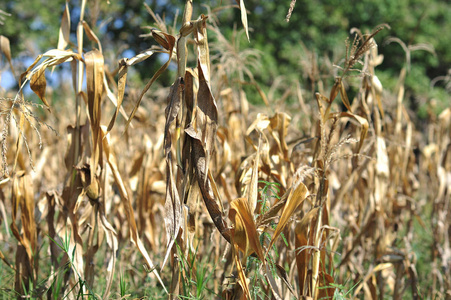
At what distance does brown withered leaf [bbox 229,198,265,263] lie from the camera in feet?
3.18

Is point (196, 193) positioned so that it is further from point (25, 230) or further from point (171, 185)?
point (25, 230)

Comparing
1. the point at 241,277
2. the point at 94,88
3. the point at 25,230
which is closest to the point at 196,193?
the point at 241,277

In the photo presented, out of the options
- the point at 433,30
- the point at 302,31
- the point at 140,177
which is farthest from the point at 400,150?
the point at 433,30

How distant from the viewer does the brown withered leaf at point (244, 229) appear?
970mm

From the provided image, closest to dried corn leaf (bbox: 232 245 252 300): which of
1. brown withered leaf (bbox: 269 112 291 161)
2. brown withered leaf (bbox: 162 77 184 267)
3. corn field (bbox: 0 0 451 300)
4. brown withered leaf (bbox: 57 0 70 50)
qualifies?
corn field (bbox: 0 0 451 300)

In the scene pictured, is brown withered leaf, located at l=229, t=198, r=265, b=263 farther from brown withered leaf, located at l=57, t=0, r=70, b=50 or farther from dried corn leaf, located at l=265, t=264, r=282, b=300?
brown withered leaf, located at l=57, t=0, r=70, b=50

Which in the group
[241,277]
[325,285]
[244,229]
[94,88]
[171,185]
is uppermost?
[94,88]

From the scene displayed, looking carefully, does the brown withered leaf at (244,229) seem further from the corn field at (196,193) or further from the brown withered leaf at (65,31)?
the brown withered leaf at (65,31)

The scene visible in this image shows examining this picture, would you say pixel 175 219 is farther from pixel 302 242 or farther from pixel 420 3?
pixel 420 3

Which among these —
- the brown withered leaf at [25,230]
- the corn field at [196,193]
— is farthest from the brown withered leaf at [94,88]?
the brown withered leaf at [25,230]

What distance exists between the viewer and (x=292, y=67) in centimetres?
985

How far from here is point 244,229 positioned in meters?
0.99

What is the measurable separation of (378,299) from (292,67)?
8611 millimetres

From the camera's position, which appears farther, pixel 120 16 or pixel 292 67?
pixel 120 16
